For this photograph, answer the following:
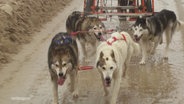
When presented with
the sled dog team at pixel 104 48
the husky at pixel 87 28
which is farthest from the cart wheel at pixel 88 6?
the husky at pixel 87 28

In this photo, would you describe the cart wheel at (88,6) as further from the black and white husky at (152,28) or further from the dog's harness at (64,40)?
the dog's harness at (64,40)

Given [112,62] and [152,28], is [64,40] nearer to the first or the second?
[112,62]

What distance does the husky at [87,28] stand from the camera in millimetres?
8336

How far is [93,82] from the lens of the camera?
727 centimetres

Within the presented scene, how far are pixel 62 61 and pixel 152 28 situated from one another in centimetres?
328

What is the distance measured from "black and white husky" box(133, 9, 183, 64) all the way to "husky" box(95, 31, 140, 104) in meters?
1.64

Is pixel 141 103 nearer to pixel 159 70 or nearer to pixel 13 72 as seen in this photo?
pixel 159 70

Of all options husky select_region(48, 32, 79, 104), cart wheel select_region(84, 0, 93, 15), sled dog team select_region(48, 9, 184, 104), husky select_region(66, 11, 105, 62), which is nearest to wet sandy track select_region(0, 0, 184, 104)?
sled dog team select_region(48, 9, 184, 104)

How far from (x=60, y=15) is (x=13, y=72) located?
255 inches

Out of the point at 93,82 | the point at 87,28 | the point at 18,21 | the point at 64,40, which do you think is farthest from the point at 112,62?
the point at 18,21

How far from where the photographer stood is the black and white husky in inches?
331

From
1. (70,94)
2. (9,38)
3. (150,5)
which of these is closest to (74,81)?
(70,94)

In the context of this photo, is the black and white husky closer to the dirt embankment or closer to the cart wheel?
the cart wheel

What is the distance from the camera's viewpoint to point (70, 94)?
6.66 m
